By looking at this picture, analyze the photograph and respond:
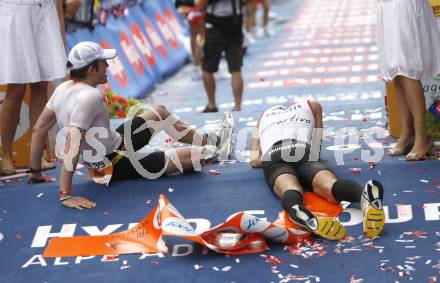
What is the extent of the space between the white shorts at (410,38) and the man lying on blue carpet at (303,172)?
655 millimetres

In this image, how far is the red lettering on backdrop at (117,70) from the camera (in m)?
10.5

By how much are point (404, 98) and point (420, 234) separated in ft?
5.91

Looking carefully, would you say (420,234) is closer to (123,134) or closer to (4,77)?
(123,134)

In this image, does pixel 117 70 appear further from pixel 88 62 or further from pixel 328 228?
pixel 328 228

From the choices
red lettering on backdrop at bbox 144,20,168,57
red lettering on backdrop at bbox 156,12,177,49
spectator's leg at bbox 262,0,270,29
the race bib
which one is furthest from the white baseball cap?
spectator's leg at bbox 262,0,270,29

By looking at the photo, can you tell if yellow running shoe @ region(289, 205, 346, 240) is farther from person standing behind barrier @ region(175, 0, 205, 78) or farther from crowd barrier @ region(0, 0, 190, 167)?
person standing behind barrier @ region(175, 0, 205, 78)

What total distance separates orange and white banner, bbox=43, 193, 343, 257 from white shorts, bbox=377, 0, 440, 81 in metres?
1.44

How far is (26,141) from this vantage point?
6.59 meters

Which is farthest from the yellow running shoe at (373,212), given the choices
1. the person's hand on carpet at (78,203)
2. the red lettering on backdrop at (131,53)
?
the red lettering on backdrop at (131,53)

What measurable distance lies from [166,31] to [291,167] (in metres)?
8.17

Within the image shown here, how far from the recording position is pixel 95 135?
5656 mm

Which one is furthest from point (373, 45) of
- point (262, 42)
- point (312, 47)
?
point (262, 42)

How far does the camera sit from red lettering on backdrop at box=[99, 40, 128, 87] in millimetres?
10469

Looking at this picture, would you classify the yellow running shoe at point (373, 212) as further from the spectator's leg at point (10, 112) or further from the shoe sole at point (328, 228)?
the spectator's leg at point (10, 112)
